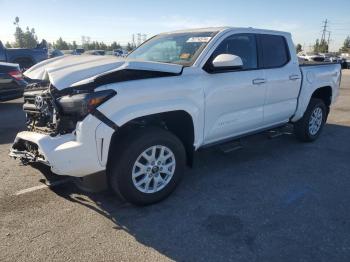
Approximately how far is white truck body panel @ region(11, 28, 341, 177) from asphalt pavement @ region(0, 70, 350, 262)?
21.8 inches

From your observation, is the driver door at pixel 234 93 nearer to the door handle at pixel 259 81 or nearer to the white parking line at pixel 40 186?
the door handle at pixel 259 81

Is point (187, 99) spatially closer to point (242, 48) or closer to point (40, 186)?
point (242, 48)

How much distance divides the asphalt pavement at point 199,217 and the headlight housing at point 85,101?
1.07 metres

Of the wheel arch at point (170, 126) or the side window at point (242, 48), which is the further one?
the side window at point (242, 48)

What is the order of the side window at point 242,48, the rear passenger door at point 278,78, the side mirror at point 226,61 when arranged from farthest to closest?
the rear passenger door at point 278,78
the side window at point 242,48
the side mirror at point 226,61

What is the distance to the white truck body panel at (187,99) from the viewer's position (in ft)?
10.6

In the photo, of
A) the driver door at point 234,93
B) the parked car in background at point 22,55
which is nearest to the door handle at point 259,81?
the driver door at point 234,93

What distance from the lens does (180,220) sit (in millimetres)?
3492

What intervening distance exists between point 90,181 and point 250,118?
238 cm

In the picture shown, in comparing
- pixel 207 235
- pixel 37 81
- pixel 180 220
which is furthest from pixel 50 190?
pixel 207 235

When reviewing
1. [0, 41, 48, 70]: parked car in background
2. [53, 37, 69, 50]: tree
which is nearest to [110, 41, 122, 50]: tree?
[53, 37, 69, 50]: tree

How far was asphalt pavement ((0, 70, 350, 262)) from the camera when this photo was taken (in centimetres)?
298

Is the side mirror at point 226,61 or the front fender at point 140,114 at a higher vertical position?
the side mirror at point 226,61

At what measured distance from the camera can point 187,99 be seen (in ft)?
12.5
